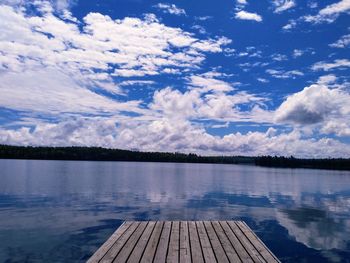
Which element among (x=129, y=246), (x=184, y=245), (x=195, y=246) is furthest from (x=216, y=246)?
(x=129, y=246)

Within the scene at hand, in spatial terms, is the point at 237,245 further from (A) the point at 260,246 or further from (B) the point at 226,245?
(A) the point at 260,246

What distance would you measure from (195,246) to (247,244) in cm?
172

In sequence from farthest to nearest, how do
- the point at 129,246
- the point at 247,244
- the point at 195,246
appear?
the point at 247,244 → the point at 195,246 → the point at 129,246

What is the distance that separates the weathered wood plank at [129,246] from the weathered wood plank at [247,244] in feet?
11.5

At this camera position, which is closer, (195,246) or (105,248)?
(105,248)

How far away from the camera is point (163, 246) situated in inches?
420

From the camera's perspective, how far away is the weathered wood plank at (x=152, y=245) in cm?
942

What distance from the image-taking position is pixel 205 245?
10844mm

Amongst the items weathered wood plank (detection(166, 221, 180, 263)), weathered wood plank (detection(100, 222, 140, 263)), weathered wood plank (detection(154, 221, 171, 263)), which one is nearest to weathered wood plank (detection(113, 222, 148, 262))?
weathered wood plank (detection(100, 222, 140, 263))

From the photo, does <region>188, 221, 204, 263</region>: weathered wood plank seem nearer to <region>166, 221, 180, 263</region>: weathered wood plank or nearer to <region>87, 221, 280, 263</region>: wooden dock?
<region>87, 221, 280, 263</region>: wooden dock

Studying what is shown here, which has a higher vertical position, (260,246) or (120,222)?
(260,246)

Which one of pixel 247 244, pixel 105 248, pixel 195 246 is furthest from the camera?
pixel 247 244

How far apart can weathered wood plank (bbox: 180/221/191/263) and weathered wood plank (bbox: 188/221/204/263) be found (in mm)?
118

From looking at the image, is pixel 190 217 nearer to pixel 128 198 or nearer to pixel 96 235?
pixel 96 235
